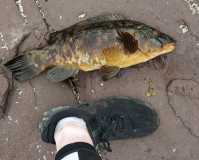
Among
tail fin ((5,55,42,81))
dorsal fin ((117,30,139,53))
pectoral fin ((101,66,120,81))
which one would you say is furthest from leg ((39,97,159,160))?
dorsal fin ((117,30,139,53))

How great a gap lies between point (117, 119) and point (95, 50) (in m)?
0.58

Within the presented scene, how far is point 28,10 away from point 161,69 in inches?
44.5

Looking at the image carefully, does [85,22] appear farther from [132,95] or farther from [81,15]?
[132,95]

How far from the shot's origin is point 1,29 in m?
4.75

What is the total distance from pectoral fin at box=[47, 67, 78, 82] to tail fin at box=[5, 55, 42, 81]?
10 cm

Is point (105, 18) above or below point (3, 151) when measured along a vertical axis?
above

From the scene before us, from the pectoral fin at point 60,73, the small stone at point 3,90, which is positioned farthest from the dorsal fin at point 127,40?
the small stone at point 3,90

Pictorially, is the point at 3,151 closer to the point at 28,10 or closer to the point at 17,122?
the point at 17,122

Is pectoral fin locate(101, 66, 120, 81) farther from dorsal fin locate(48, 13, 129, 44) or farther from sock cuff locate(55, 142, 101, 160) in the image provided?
sock cuff locate(55, 142, 101, 160)

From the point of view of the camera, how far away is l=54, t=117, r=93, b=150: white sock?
4234 millimetres

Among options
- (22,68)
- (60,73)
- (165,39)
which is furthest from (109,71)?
(22,68)

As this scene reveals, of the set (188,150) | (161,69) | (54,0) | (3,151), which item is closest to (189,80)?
(161,69)

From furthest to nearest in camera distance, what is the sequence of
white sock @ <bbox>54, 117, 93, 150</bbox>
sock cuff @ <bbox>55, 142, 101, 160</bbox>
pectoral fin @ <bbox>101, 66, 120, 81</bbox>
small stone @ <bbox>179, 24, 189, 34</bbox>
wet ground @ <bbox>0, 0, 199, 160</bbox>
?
small stone @ <bbox>179, 24, 189, 34</bbox> < wet ground @ <bbox>0, 0, 199, 160</bbox> < pectoral fin @ <bbox>101, 66, 120, 81</bbox> < white sock @ <bbox>54, 117, 93, 150</bbox> < sock cuff @ <bbox>55, 142, 101, 160</bbox>

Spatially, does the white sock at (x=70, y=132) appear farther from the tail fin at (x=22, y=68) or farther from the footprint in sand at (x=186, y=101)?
the footprint in sand at (x=186, y=101)
